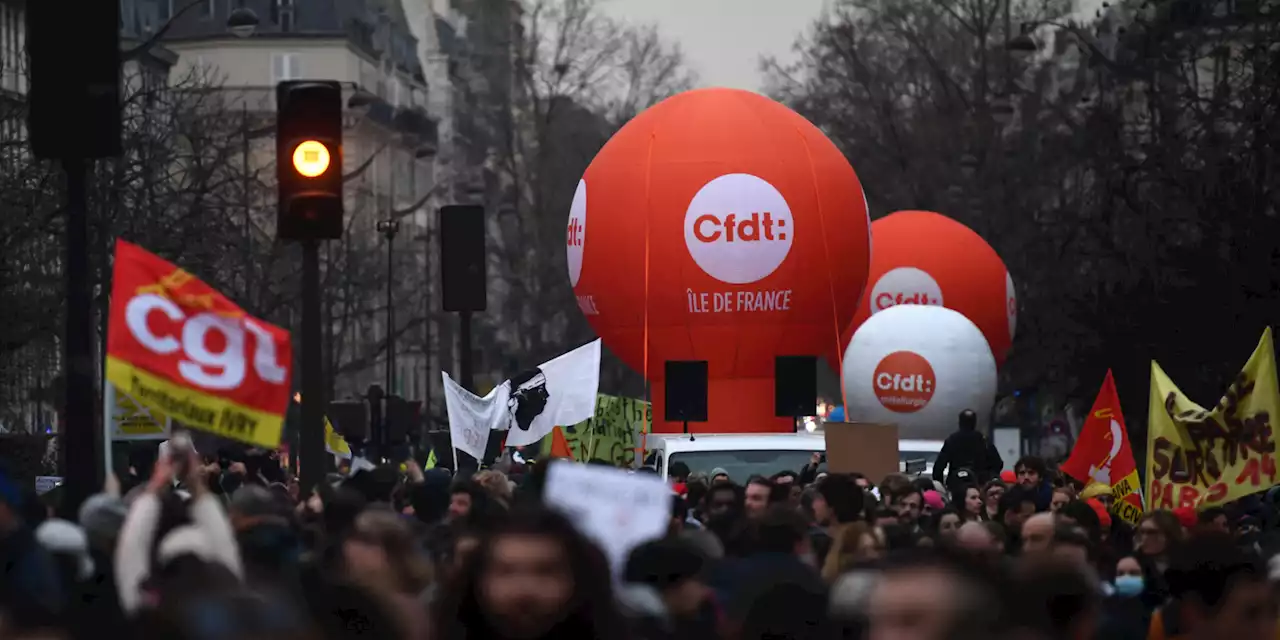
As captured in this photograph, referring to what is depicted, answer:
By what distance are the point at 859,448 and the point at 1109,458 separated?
2254 millimetres

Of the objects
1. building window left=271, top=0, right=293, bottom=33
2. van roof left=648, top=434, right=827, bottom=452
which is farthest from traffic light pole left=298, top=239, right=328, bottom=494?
building window left=271, top=0, right=293, bottom=33

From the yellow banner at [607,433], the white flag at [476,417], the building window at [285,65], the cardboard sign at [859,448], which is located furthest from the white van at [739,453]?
the building window at [285,65]

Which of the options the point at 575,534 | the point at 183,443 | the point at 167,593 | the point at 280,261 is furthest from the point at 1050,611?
the point at 280,261

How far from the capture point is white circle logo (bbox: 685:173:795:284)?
26.6 metres

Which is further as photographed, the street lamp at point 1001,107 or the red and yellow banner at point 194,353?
the street lamp at point 1001,107

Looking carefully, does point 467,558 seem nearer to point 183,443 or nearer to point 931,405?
point 183,443

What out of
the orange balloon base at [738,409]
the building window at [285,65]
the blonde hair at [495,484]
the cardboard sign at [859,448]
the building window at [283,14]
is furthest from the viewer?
the building window at [283,14]

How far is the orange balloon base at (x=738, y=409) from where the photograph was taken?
2766cm

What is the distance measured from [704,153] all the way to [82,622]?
2067 cm

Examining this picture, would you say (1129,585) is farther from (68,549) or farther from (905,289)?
(905,289)

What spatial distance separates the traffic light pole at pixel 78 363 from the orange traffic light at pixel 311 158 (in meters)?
1.21

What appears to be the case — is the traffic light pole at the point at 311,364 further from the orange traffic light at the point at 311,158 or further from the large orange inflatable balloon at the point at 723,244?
the large orange inflatable balloon at the point at 723,244

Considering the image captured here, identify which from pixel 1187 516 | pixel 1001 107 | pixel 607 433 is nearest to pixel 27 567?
pixel 1187 516

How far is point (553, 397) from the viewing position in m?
21.7
